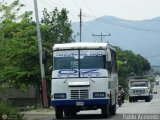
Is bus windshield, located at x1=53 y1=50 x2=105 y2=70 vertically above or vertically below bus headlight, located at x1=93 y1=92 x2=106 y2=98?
above

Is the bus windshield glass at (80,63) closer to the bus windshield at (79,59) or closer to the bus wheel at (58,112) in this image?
the bus windshield at (79,59)

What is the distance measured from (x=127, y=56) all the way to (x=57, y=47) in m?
123

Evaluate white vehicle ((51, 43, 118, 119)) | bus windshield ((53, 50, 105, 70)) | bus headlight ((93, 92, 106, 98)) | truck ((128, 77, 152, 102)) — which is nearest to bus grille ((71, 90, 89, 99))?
white vehicle ((51, 43, 118, 119))

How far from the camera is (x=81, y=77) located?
2341 cm

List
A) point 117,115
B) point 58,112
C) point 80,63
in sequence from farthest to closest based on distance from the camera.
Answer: point 117,115 → point 58,112 → point 80,63

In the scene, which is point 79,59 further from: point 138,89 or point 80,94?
point 138,89

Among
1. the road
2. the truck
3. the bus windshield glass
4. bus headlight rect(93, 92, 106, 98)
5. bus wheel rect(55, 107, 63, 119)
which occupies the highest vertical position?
the bus windshield glass

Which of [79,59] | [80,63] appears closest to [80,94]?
[80,63]

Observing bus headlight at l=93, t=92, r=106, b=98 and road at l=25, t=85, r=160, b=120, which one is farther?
road at l=25, t=85, r=160, b=120

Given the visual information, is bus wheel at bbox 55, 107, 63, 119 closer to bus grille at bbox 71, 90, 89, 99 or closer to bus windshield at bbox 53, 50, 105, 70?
bus grille at bbox 71, 90, 89, 99

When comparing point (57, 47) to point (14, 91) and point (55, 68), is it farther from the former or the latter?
point (14, 91)

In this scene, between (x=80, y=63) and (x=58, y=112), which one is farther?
(x=58, y=112)

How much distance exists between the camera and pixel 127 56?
146 m

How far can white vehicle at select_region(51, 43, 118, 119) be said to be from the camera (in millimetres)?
23312
